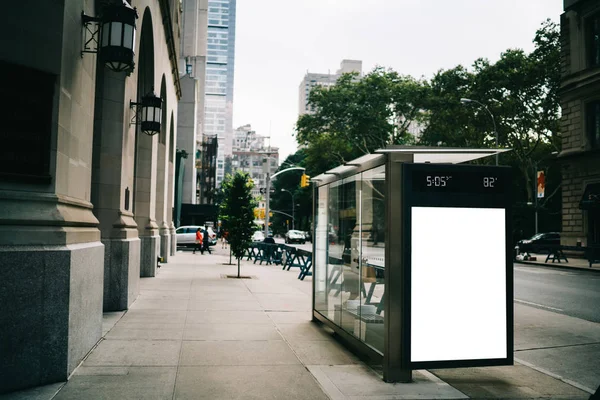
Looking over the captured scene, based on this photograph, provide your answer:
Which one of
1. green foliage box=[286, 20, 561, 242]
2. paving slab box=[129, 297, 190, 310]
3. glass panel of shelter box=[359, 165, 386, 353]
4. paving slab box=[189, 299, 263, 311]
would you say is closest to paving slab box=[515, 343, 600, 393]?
glass panel of shelter box=[359, 165, 386, 353]

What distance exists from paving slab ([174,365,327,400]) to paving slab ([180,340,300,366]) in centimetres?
25

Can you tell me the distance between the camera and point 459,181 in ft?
Result: 19.4

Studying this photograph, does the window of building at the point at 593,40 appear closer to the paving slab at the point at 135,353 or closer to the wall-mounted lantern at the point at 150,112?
the wall-mounted lantern at the point at 150,112

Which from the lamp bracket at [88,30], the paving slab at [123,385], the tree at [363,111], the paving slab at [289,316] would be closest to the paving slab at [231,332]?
the paving slab at [289,316]

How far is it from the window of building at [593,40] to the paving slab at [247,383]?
32.5 meters

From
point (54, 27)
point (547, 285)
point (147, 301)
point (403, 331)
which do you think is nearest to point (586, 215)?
point (547, 285)

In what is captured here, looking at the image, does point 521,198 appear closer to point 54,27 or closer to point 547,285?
point 547,285

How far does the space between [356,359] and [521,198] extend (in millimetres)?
49187

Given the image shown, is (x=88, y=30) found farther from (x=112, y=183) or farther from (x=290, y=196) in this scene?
(x=290, y=196)

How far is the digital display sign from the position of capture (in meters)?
5.81

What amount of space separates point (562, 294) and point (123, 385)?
12.9 meters

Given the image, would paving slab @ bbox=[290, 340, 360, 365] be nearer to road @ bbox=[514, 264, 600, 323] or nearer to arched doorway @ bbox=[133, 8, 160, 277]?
road @ bbox=[514, 264, 600, 323]

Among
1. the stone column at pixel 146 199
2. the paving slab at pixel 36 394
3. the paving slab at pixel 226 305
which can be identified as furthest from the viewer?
the stone column at pixel 146 199

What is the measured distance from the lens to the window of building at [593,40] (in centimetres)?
3181
